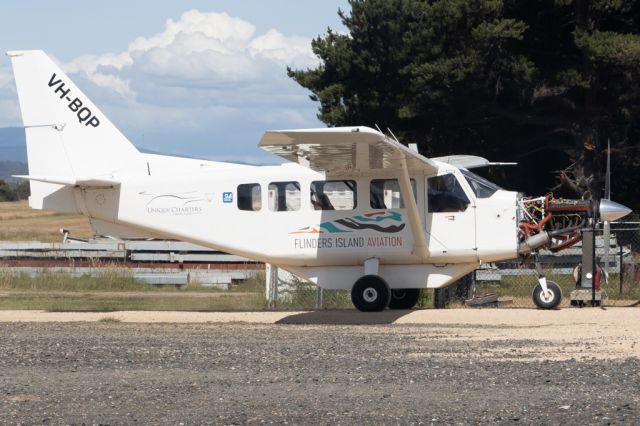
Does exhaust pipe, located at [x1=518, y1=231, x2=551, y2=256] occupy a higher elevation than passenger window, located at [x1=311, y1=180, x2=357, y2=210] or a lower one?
lower

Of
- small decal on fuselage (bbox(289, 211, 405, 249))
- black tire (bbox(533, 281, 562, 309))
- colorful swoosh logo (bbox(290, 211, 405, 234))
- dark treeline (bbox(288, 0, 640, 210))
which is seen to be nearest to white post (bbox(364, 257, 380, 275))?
small decal on fuselage (bbox(289, 211, 405, 249))

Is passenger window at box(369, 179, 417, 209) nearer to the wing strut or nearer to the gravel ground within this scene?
the wing strut

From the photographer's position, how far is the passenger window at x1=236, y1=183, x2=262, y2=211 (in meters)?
19.6

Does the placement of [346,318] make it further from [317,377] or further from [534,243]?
[317,377]

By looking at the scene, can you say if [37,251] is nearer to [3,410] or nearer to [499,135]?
[499,135]

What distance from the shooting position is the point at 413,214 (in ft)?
61.3

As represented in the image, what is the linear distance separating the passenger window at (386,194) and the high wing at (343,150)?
0.29 meters

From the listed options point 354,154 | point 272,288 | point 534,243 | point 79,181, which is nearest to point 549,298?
point 534,243

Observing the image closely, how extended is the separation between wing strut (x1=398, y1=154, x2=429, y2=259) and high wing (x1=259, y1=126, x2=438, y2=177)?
0.55ft

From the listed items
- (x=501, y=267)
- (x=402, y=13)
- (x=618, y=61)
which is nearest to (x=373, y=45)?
(x=402, y=13)

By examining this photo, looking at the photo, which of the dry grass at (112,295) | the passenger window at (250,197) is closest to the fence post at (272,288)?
the dry grass at (112,295)

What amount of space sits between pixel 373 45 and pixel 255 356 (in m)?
23.8

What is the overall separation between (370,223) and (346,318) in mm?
1813

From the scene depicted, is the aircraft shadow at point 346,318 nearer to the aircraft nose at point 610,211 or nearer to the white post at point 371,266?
the white post at point 371,266
